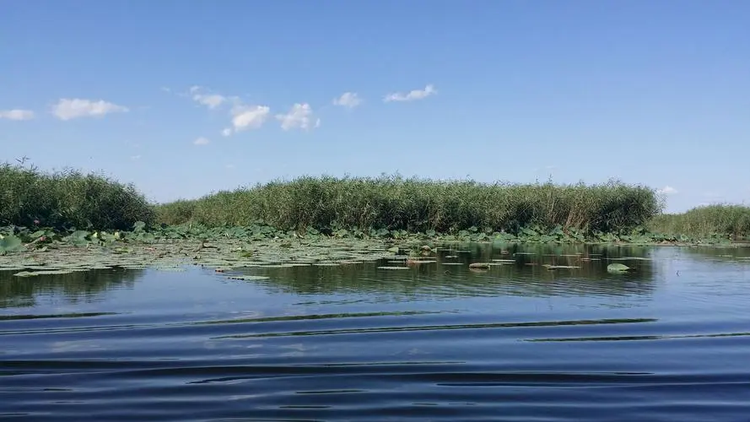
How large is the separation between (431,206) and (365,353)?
57.2ft

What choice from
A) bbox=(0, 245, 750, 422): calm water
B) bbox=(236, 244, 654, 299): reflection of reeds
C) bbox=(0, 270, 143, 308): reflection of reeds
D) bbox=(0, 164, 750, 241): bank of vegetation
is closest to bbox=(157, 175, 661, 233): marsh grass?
bbox=(0, 164, 750, 241): bank of vegetation

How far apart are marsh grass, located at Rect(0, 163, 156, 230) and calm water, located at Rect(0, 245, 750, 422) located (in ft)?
37.4

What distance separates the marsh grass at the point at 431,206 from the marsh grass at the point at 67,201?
4.11m

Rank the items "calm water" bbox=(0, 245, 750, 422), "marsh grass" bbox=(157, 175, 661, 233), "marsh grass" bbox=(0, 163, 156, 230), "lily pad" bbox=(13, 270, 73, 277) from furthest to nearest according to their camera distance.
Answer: "marsh grass" bbox=(157, 175, 661, 233), "marsh grass" bbox=(0, 163, 156, 230), "lily pad" bbox=(13, 270, 73, 277), "calm water" bbox=(0, 245, 750, 422)

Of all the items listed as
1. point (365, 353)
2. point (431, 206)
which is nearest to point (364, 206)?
point (431, 206)

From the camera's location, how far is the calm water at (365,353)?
7.63 ft

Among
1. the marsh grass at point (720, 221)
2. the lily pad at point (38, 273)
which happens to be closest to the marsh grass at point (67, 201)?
the lily pad at point (38, 273)

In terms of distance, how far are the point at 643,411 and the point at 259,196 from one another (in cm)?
1932

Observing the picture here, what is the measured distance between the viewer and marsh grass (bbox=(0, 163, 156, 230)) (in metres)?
15.6

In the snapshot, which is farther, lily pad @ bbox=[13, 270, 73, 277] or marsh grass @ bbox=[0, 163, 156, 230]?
marsh grass @ bbox=[0, 163, 156, 230]

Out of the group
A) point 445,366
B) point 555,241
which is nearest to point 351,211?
point 555,241

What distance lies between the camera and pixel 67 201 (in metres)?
17.0

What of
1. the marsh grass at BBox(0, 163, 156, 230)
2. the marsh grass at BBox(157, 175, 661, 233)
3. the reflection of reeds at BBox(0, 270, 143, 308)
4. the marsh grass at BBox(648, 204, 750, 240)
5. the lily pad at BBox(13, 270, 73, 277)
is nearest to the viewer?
the reflection of reeds at BBox(0, 270, 143, 308)

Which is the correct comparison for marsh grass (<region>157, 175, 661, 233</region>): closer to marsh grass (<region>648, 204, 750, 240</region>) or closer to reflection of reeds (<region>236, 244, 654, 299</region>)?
marsh grass (<region>648, 204, 750, 240</region>)
